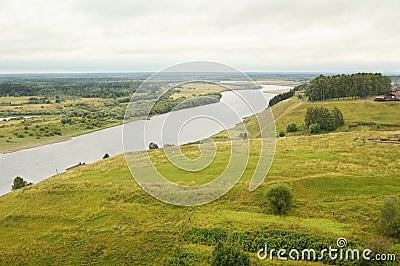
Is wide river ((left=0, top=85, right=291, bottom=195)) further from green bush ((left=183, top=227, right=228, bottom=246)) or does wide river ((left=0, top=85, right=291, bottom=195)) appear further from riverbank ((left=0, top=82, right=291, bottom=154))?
green bush ((left=183, top=227, right=228, bottom=246))

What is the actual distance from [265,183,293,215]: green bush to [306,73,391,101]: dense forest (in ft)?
199

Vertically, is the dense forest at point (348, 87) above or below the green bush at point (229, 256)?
above

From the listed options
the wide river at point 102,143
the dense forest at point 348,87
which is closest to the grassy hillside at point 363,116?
the dense forest at point 348,87

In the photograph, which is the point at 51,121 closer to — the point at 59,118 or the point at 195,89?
the point at 59,118

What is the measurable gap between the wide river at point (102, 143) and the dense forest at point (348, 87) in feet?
135

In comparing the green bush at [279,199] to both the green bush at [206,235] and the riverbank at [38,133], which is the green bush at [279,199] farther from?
the riverbank at [38,133]

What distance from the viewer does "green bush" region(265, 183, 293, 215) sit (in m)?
23.0

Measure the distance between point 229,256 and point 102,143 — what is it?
59.2m

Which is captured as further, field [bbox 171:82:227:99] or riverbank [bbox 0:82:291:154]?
riverbank [bbox 0:82:291:154]

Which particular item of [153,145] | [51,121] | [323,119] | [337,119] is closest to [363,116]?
[337,119]

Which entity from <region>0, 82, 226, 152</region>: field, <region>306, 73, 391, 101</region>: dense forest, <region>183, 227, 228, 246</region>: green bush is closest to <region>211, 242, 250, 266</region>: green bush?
<region>183, 227, 228, 246</region>: green bush

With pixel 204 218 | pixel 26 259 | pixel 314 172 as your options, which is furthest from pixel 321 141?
pixel 26 259

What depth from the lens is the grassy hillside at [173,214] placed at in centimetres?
2102

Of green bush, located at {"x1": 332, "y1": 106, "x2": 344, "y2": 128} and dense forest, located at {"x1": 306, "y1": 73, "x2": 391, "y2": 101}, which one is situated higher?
dense forest, located at {"x1": 306, "y1": 73, "x2": 391, "y2": 101}
